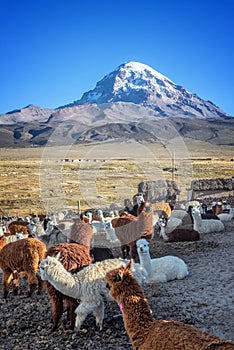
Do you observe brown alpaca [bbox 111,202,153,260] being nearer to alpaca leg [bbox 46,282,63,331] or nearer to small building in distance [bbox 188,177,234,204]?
alpaca leg [bbox 46,282,63,331]

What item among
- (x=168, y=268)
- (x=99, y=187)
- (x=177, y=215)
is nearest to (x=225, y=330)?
(x=168, y=268)

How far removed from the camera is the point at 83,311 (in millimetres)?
5027

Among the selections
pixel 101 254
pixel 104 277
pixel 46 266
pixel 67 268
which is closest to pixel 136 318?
pixel 104 277

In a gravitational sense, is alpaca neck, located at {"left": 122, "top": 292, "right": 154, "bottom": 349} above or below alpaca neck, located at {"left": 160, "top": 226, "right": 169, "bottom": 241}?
above

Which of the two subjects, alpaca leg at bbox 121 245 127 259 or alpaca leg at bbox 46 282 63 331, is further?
alpaca leg at bbox 121 245 127 259

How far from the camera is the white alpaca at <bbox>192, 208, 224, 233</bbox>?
1153 centimetres

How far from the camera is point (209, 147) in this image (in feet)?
367

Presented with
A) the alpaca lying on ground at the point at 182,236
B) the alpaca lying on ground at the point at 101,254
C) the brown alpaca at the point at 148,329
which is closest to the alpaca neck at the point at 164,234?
the alpaca lying on ground at the point at 182,236

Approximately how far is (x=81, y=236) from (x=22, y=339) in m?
3.85

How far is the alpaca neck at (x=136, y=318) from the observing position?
3.31 m

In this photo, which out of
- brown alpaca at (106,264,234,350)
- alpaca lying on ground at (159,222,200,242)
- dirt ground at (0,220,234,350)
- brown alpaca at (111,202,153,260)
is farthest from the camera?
alpaca lying on ground at (159,222,200,242)

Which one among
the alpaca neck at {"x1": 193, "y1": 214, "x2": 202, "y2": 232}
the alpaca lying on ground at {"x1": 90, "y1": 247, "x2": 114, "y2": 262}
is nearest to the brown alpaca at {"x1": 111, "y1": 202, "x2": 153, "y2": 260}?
Result: the alpaca lying on ground at {"x1": 90, "y1": 247, "x2": 114, "y2": 262}

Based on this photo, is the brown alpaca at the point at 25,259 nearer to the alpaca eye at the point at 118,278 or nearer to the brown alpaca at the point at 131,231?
the brown alpaca at the point at 131,231

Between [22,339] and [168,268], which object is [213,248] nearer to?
[168,268]
